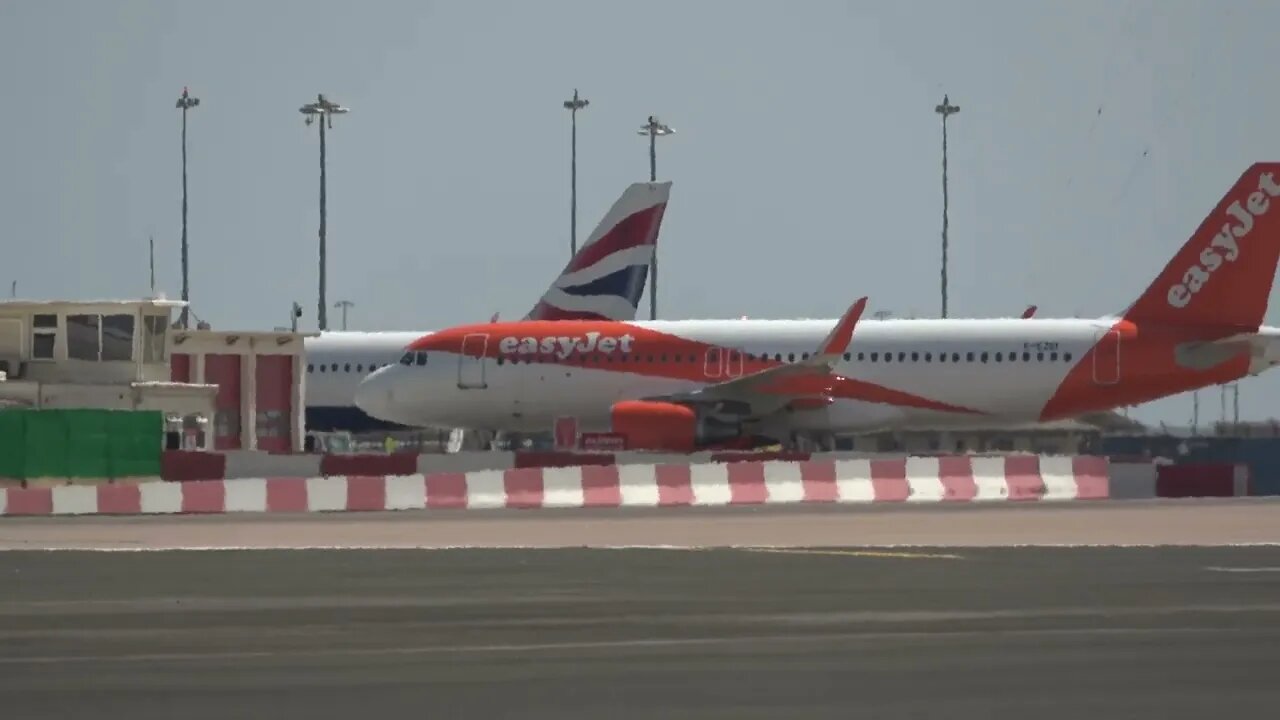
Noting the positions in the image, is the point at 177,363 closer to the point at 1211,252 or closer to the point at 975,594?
the point at 1211,252

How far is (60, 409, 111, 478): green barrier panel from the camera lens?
104 ft

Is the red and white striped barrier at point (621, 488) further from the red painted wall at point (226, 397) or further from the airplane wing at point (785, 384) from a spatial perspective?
the red painted wall at point (226, 397)

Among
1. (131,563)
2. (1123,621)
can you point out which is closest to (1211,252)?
(131,563)

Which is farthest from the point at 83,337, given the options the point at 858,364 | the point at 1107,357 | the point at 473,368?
the point at 1107,357

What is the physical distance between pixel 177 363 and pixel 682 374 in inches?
401

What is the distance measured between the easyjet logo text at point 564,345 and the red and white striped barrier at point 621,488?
17.4m

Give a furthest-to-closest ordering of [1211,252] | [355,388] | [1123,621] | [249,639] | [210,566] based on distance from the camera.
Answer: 1. [355,388]
2. [1211,252]
3. [210,566]
4. [1123,621]
5. [249,639]

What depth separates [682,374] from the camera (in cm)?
4994

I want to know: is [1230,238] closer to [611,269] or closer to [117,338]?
[611,269]

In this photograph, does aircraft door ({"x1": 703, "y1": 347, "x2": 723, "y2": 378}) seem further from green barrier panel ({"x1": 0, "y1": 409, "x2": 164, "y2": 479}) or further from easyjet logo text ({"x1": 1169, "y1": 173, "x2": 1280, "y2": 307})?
green barrier panel ({"x1": 0, "y1": 409, "x2": 164, "y2": 479})

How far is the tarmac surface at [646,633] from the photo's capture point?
34.8 ft

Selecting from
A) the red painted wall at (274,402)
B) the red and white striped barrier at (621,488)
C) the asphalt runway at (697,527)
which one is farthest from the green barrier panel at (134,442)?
the red painted wall at (274,402)

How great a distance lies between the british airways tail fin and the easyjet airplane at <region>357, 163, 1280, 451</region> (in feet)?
20.7

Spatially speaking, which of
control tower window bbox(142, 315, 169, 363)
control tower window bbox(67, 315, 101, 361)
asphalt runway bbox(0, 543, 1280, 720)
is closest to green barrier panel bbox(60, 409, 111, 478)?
control tower window bbox(67, 315, 101, 361)
